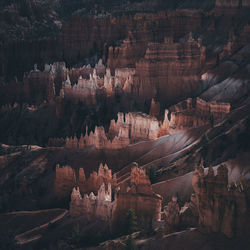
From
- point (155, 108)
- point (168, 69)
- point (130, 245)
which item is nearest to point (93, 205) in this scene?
point (130, 245)

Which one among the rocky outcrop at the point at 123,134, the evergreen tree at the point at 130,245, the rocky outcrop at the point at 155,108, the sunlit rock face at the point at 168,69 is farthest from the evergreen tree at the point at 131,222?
the sunlit rock face at the point at 168,69

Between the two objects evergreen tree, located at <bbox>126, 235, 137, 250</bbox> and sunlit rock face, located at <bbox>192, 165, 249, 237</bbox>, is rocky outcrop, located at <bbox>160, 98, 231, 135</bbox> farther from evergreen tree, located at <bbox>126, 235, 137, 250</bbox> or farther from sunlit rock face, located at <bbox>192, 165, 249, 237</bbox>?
evergreen tree, located at <bbox>126, 235, 137, 250</bbox>

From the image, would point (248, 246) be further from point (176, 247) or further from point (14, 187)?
point (14, 187)

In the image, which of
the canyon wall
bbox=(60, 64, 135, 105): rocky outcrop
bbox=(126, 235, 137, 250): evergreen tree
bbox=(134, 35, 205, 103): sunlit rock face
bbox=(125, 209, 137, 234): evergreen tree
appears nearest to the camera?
bbox=(126, 235, 137, 250): evergreen tree

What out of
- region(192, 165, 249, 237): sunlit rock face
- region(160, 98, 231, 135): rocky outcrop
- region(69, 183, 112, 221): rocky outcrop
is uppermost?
region(192, 165, 249, 237): sunlit rock face

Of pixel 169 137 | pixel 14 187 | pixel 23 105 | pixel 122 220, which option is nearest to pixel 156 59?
pixel 23 105

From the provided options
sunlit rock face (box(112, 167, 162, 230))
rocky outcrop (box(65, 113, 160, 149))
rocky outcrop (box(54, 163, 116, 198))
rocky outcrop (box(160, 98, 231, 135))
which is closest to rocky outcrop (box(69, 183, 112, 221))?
sunlit rock face (box(112, 167, 162, 230))

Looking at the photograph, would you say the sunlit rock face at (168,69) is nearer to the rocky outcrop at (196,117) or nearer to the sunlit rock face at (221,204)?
the rocky outcrop at (196,117)
